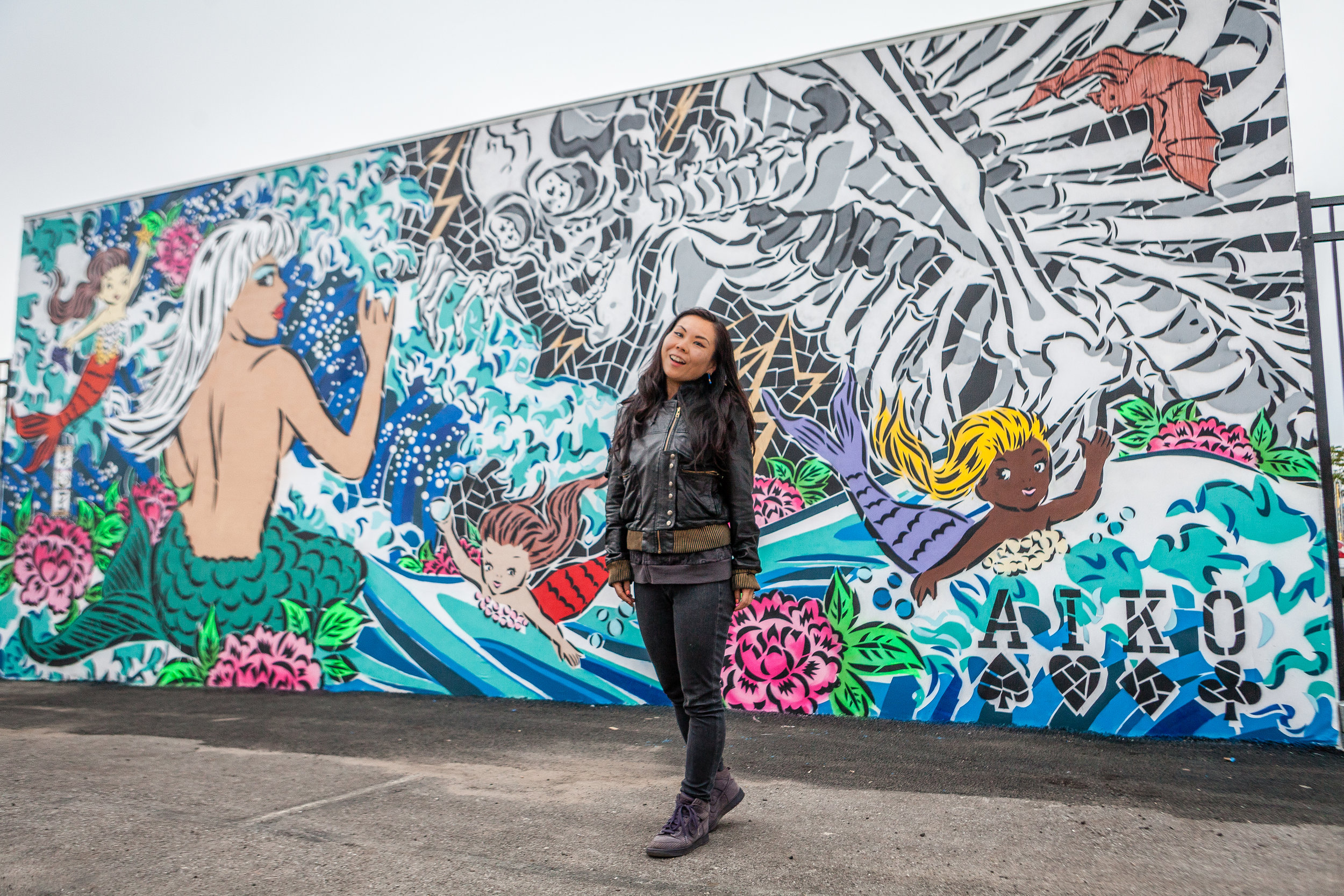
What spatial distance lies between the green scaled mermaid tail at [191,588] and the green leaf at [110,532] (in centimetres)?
6

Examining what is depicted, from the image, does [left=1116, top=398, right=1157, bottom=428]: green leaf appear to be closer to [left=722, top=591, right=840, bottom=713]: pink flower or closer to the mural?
the mural

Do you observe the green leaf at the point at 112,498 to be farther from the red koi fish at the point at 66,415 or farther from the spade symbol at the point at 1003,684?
the spade symbol at the point at 1003,684

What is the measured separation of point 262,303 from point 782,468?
3578 mm

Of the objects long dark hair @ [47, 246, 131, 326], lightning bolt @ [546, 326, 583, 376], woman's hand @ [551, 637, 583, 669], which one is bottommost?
woman's hand @ [551, 637, 583, 669]

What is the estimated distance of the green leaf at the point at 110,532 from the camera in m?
5.77

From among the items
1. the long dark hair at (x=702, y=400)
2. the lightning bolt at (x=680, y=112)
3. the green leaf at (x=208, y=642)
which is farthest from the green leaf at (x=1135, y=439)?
the green leaf at (x=208, y=642)

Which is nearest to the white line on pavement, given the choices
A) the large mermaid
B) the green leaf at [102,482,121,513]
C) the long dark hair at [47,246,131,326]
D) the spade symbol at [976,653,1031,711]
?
the large mermaid

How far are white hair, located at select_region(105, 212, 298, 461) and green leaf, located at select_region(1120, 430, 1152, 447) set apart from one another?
5.04 meters

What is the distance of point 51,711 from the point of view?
468 cm

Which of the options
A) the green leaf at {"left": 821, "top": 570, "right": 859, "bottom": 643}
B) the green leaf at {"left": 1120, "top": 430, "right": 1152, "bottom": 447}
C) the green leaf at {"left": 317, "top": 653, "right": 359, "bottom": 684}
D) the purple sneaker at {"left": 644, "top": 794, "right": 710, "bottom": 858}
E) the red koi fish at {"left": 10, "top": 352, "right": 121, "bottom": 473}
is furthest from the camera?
the red koi fish at {"left": 10, "top": 352, "right": 121, "bottom": 473}

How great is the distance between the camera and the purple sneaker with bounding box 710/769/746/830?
247cm

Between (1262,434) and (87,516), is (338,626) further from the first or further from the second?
(1262,434)

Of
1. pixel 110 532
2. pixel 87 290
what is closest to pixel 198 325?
pixel 87 290

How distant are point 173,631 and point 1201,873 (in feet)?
18.6
